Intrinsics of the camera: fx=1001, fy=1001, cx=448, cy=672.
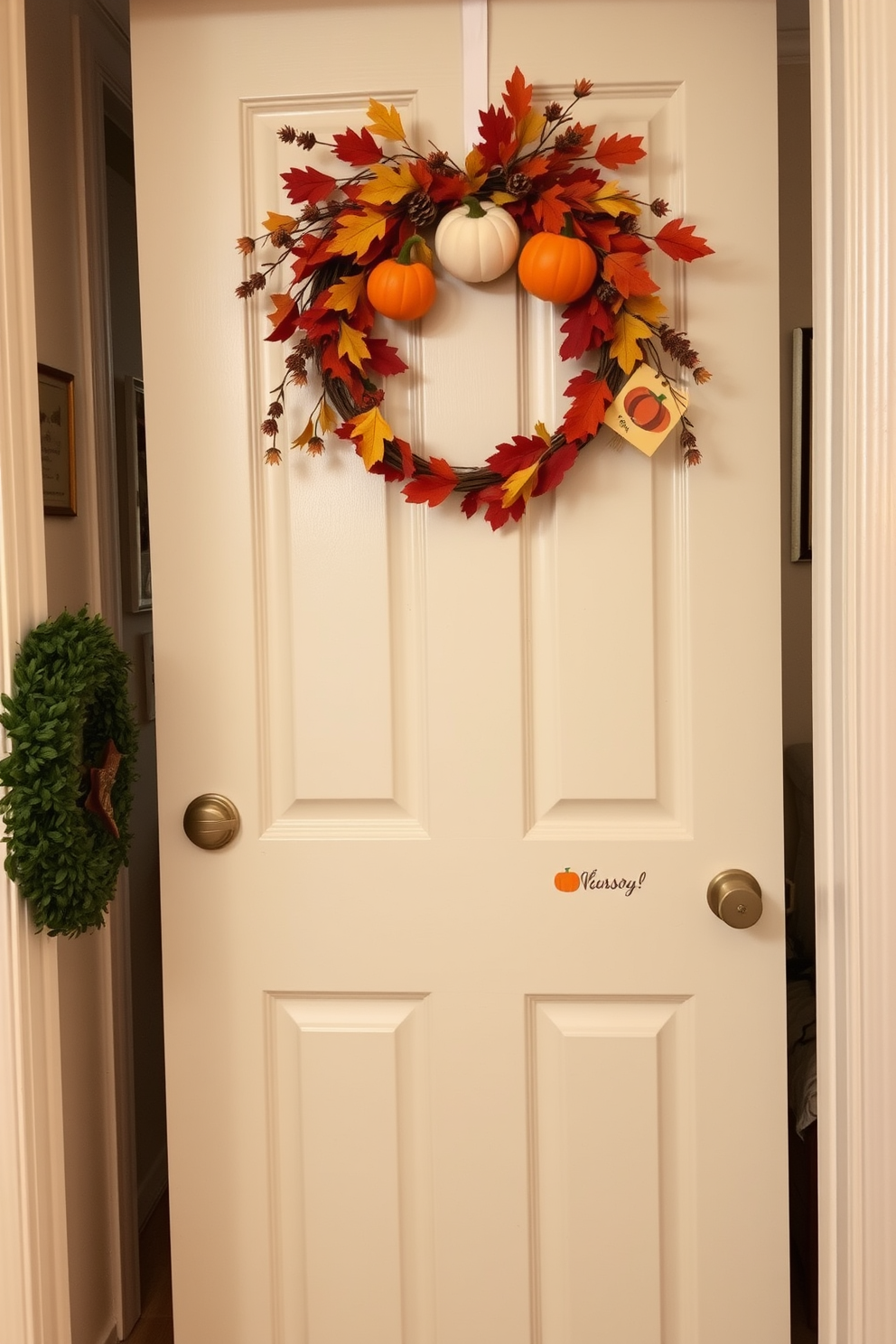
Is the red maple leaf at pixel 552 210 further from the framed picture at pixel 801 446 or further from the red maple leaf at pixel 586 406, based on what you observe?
the framed picture at pixel 801 446

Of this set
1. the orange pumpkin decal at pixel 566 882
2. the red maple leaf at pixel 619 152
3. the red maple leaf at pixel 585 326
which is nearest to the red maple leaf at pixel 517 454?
the red maple leaf at pixel 585 326

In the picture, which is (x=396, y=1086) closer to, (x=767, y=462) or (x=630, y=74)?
(x=767, y=462)

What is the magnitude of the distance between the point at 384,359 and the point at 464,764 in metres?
0.53

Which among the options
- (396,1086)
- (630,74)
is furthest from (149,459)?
(396,1086)

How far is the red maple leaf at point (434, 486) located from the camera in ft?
4.08

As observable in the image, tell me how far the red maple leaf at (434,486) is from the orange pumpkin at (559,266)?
23cm

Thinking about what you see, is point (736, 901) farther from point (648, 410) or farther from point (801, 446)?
point (801, 446)

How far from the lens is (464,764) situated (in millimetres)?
1312

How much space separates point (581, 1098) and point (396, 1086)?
9.7 inches

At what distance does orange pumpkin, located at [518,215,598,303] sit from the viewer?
1167 millimetres

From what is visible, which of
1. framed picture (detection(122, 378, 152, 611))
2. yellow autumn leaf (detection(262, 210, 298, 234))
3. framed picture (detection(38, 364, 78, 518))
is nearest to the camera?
yellow autumn leaf (detection(262, 210, 298, 234))

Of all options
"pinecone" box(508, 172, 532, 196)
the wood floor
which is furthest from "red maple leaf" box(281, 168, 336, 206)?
the wood floor

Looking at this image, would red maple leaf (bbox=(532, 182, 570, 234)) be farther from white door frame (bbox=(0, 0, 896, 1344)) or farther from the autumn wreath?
white door frame (bbox=(0, 0, 896, 1344))

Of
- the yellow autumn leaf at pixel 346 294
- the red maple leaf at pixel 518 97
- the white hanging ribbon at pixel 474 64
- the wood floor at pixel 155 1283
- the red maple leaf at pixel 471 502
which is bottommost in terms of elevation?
the wood floor at pixel 155 1283
